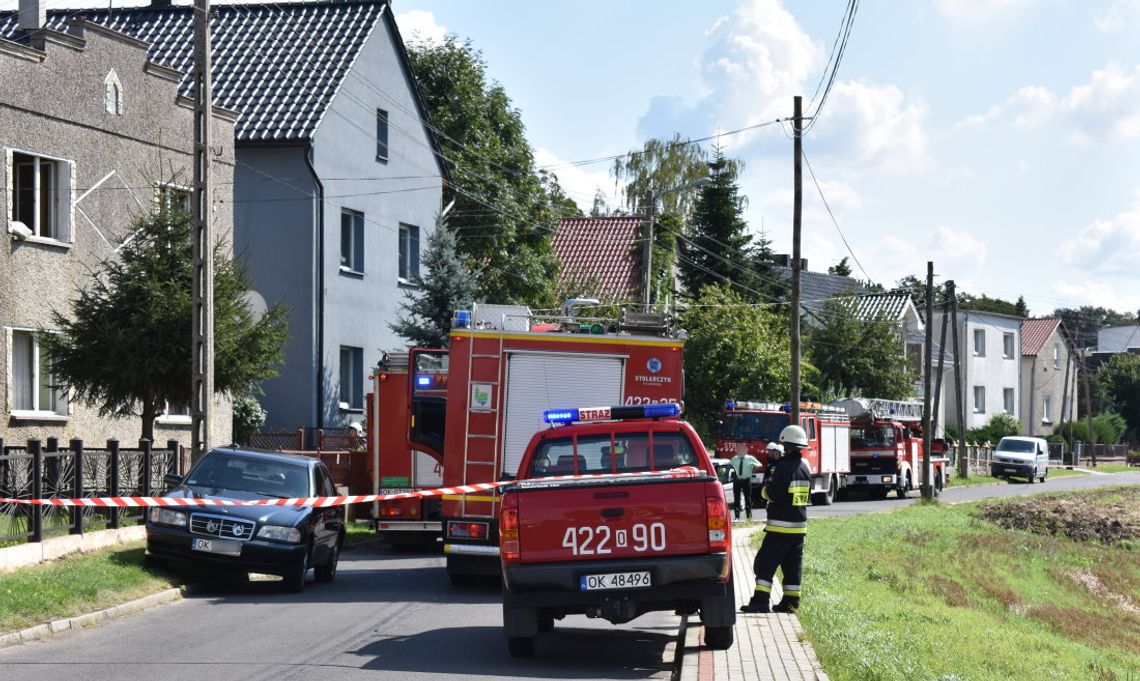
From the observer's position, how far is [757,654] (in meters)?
11.0

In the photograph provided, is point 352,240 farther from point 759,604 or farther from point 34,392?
point 759,604

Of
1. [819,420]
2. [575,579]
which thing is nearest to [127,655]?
[575,579]

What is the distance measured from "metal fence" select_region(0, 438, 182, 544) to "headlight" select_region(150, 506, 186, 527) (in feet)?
4.21

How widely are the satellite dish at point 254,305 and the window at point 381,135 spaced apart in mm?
14292

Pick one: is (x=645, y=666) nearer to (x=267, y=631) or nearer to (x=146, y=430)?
(x=267, y=631)

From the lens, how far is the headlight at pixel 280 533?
15969 millimetres

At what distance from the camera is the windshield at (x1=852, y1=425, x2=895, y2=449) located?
149ft

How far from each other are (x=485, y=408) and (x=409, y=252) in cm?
2279

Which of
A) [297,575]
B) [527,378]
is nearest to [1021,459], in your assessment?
[527,378]

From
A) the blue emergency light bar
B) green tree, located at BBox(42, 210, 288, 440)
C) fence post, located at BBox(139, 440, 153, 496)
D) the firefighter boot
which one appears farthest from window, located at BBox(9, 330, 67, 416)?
the firefighter boot

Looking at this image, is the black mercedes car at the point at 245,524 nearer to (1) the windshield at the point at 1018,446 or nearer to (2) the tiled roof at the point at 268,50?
(2) the tiled roof at the point at 268,50

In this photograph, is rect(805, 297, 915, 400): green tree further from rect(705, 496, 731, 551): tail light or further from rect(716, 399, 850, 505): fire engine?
rect(705, 496, 731, 551): tail light

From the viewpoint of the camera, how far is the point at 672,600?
434 inches

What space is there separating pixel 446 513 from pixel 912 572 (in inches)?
388
